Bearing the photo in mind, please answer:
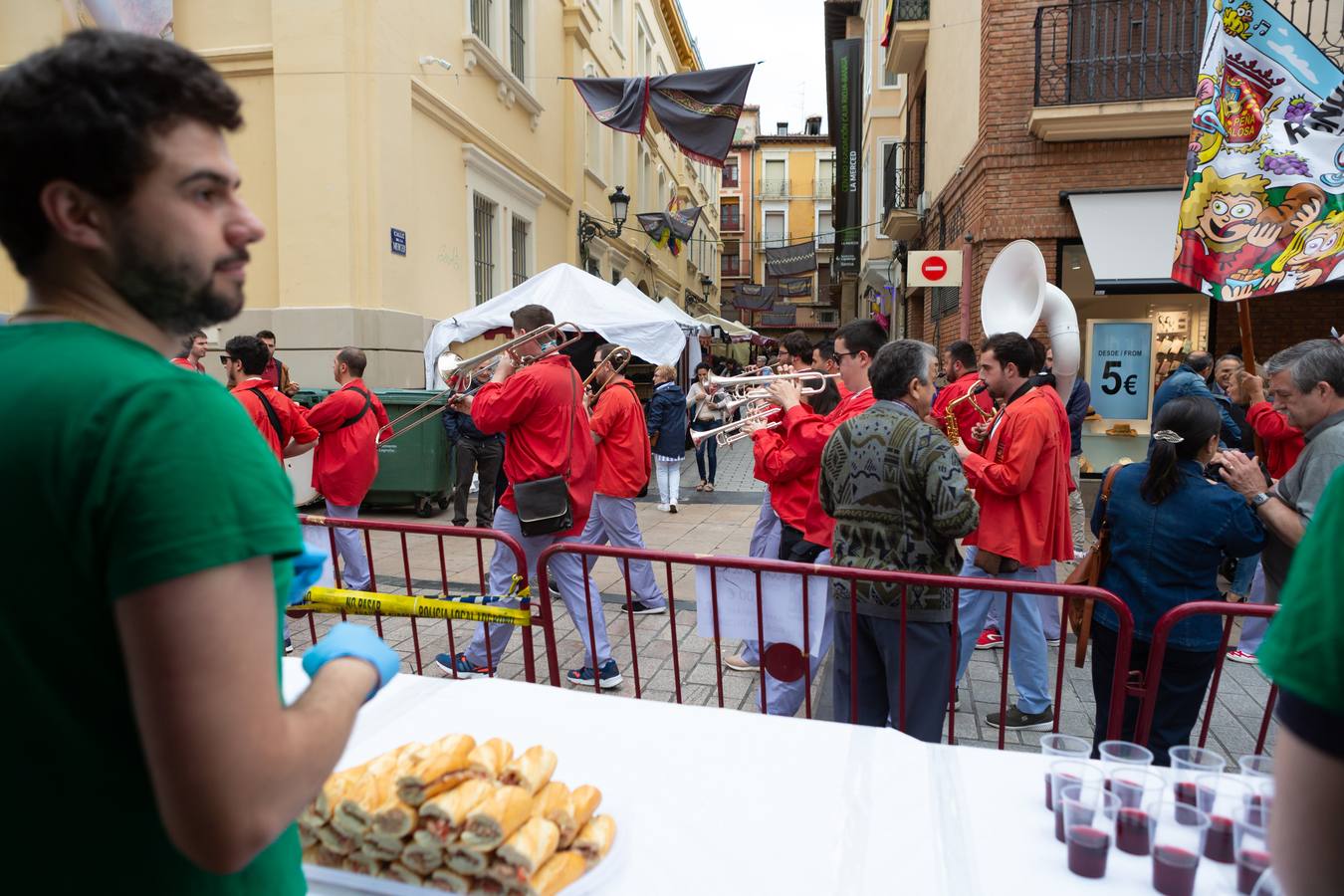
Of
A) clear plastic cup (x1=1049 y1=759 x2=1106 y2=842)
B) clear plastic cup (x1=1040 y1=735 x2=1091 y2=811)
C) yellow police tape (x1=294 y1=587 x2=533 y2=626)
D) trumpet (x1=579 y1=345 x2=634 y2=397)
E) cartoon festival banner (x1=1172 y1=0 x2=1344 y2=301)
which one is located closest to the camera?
clear plastic cup (x1=1049 y1=759 x2=1106 y2=842)

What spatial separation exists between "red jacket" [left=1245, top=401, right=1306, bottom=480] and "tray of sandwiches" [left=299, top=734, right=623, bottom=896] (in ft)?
16.9

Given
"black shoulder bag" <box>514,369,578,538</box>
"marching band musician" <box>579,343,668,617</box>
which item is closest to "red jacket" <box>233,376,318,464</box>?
"black shoulder bag" <box>514,369,578,538</box>

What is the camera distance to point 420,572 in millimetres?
7074

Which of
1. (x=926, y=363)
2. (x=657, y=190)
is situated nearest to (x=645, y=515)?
(x=926, y=363)

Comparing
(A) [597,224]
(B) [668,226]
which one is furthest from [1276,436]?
(A) [597,224]

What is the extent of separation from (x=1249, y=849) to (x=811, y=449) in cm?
289

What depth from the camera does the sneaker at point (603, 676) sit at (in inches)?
184

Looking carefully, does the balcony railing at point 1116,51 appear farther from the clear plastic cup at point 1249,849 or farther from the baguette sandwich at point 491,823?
the baguette sandwich at point 491,823

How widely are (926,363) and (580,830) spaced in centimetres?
233

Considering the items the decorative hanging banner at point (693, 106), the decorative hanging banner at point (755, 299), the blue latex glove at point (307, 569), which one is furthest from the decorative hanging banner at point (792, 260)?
the blue latex glove at point (307, 569)

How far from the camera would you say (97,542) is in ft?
2.68

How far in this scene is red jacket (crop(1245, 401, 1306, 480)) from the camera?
198 inches

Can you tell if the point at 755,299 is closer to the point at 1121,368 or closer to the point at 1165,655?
the point at 1121,368

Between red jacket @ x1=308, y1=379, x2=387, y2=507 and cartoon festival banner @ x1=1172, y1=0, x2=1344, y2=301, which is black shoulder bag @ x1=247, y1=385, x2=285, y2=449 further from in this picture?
cartoon festival banner @ x1=1172, y1=0, x2=1344, y2=301
